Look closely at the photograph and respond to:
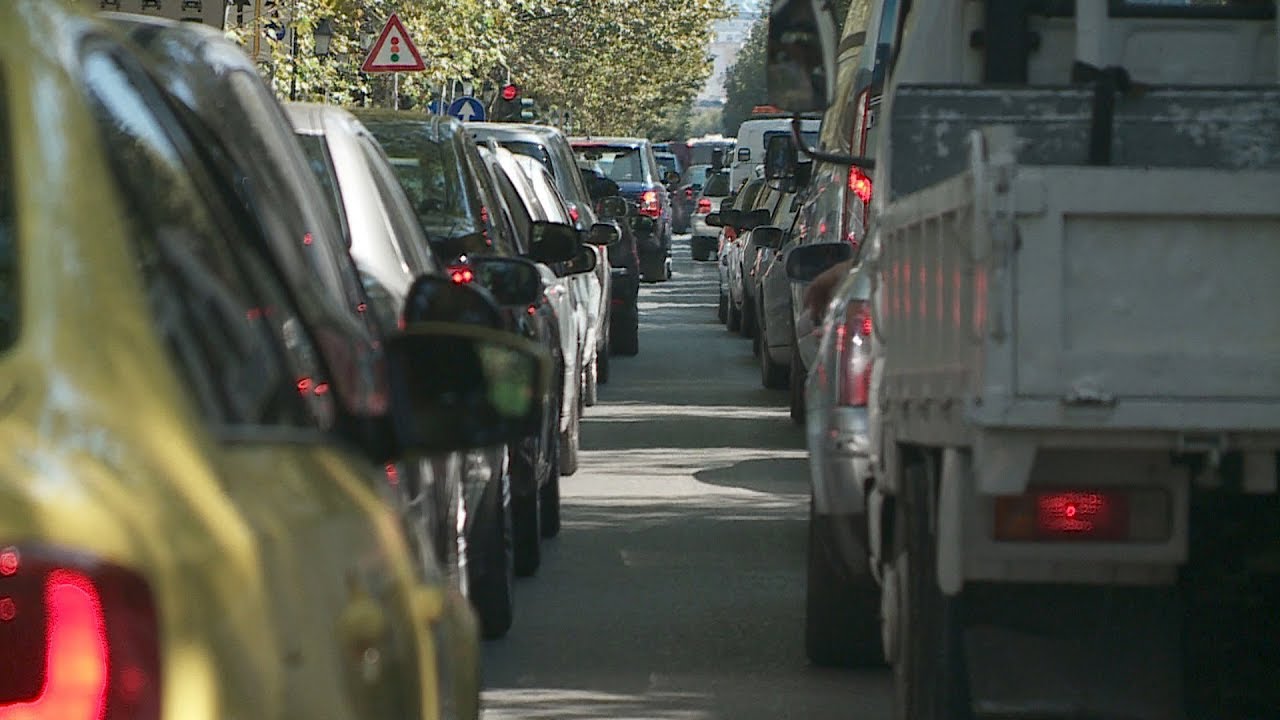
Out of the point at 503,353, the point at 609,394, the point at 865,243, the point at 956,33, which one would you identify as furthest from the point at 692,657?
the point at 609,394

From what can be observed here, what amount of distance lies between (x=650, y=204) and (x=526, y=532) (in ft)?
84.1

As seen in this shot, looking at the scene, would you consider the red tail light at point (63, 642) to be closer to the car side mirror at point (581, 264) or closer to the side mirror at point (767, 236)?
the car side mirror at point (581, 264)

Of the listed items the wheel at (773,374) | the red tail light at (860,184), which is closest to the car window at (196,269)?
the red tail light at (860,184)

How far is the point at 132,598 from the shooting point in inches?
81.5

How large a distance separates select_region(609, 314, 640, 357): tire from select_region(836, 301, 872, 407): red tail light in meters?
16.1

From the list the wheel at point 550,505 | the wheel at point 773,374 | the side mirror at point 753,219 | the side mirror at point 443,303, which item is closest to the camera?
the side mirror at point 443,303

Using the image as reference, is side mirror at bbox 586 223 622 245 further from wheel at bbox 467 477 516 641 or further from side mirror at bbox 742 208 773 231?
wheel at bbox 467 477 516 641

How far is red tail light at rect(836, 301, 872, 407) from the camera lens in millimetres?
8250

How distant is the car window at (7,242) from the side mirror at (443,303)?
62.2 inches

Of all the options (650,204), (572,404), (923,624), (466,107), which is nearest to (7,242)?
(923,624)

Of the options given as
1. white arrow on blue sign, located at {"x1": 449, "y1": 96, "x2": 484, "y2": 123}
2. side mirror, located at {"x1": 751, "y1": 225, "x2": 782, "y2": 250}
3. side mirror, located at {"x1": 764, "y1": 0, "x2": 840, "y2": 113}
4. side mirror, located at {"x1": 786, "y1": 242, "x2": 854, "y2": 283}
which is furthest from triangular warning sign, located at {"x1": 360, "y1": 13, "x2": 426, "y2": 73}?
side mirror, located at {"x1": 764, "y1": 0, "x2": 840, "y2": 113}

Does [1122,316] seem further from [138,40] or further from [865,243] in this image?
[865,243]

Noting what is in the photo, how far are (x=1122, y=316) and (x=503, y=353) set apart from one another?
6.24ft

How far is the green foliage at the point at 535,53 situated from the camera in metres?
27.1
